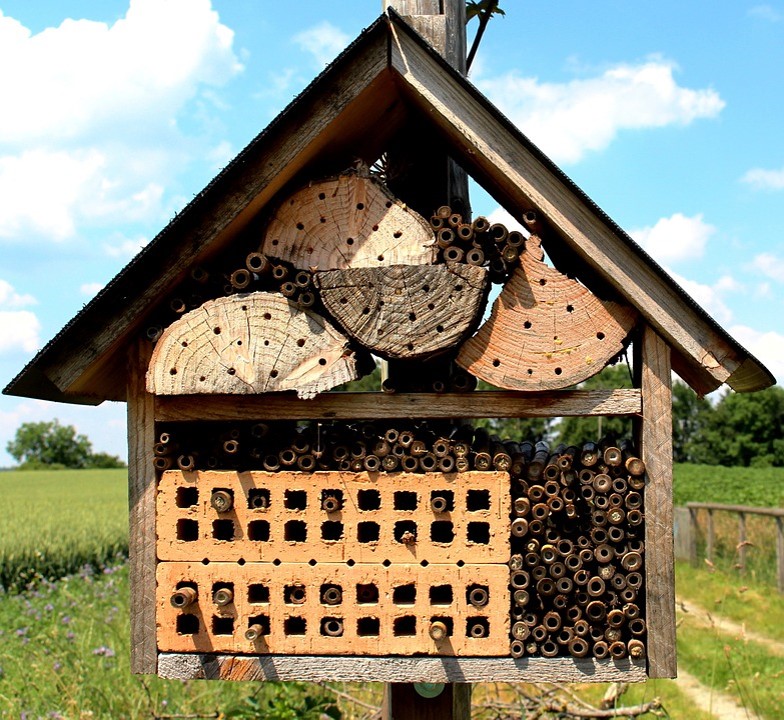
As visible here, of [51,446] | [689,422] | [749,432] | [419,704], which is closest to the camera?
[419,704]

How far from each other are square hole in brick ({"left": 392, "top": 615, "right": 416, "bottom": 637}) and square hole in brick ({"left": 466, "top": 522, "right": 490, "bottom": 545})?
14.2 inches

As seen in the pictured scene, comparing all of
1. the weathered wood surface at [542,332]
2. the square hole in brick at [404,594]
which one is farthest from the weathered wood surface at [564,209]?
Answer: the square hole in brick at [404,594]

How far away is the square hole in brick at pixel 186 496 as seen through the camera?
290cm

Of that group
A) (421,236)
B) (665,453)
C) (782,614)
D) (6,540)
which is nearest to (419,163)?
(421,236)

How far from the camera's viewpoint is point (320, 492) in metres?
2.83

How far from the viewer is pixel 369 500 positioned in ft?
9.73

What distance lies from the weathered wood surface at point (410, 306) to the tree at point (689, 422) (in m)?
60.0

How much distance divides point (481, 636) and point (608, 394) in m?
0.94

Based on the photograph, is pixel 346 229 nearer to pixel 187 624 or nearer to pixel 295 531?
pixel 295 531

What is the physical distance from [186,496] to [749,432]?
193 ft

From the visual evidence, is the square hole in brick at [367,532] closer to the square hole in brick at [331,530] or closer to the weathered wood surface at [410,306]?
the square hole in brick at [331,530]

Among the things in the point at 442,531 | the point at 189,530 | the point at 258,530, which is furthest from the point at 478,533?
the point at 189,530

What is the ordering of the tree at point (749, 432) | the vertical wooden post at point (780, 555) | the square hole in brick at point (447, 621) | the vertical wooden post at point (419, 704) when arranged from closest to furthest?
the square hole in brick at point (447, 621) → the vertical wooden post at point (419, 704) → the vertical wooden post at point (780, 555) → the tree at point (749, 432)

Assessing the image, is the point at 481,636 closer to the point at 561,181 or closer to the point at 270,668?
the point at 270,668
